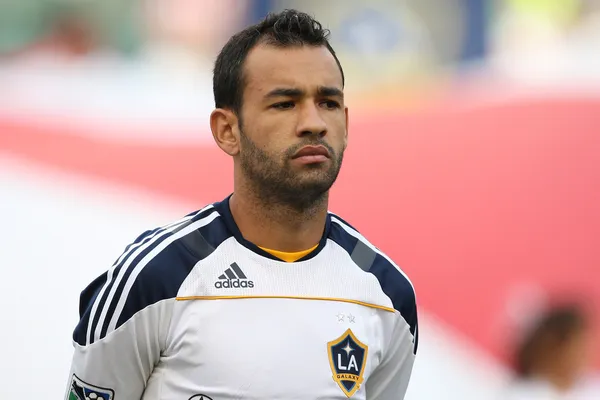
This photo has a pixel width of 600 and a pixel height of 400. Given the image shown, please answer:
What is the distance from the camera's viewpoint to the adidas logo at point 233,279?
2049mm

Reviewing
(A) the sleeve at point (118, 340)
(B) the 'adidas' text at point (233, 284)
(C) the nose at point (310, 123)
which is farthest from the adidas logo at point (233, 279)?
(C) the nose at point (310, 123)

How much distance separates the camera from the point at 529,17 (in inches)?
204

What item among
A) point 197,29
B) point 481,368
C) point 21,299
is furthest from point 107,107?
point 481,368

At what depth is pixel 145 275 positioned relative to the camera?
1985 millimetres

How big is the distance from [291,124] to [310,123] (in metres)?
0.05

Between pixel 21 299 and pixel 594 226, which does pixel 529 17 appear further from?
pixel 21 299

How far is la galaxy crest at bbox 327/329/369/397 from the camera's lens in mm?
2064

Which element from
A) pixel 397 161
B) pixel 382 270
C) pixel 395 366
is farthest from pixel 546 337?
pixel 382 270

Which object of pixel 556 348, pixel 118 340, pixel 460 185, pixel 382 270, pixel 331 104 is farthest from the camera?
pixel 460 185

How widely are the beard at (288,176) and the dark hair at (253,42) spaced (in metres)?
0.12

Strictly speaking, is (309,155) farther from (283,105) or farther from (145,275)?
(145,275)

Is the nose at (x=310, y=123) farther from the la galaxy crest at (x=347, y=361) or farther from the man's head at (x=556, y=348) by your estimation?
the man's head at (x=556, y=348)

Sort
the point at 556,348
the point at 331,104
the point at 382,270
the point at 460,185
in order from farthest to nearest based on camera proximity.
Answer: the point at 460,185 → the point at 556,348 → the point at 382,270 → the point at 331,104

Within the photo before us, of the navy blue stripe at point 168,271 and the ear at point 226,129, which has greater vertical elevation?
the ear at point 226,129
